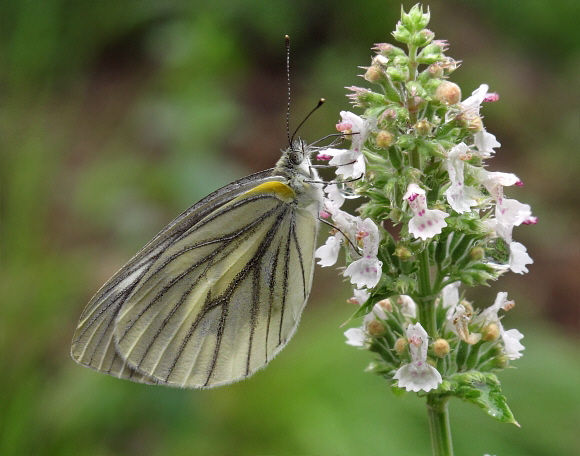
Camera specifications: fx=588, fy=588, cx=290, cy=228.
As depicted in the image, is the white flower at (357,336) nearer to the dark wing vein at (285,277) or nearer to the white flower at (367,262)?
the white flower at (367,262)

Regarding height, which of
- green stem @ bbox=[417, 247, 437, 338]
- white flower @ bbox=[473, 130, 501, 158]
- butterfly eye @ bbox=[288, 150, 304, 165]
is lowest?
green stem @ bbox=[417, 247, 437, 338]

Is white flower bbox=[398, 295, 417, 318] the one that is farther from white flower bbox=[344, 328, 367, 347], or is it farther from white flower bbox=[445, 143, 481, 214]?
white flower bbox=[445, 143, 481, 214]

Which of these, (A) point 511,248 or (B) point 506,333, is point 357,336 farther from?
(A) point 511,248

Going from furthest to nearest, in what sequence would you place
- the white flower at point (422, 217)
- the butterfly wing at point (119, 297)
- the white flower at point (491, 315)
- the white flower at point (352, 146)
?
the butterfly wing at point (119, 297), the white flower at point (491, 315), the white flower at point (352, 146), the white flower at point (422, 217)

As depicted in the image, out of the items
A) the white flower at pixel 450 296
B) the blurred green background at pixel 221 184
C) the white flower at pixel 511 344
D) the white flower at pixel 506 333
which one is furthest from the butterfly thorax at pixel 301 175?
the blurred green background at pixel 221 184

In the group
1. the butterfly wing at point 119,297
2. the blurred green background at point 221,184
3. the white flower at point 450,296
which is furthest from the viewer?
the blurred green background at point 221,184

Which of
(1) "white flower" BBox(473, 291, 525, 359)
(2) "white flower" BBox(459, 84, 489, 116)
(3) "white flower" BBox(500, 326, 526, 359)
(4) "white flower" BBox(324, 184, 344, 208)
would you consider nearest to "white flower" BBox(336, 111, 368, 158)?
(4) "white flower" BBox(324, 184, 344, 208)
